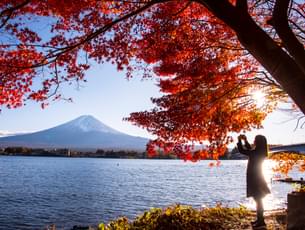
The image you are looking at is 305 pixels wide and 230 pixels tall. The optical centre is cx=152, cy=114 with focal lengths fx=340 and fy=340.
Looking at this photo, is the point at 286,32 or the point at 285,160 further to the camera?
the point at 285,160

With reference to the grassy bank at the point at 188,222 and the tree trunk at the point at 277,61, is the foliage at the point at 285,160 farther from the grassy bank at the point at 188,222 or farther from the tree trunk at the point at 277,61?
the tree trunk at the point at 277,61

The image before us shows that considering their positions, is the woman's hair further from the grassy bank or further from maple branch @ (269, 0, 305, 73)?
maple branch @ (269, 0, 305, 73)

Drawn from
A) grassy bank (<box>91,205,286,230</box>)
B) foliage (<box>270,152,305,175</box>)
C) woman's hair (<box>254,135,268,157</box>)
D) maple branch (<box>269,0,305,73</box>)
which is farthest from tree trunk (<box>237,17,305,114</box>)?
foliage (<box>270,152,305,175</box>)

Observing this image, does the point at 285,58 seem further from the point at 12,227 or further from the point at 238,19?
the point at 12,227

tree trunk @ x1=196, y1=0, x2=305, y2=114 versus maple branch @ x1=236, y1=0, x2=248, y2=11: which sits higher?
maple branch @ x1=236, y1=0, x2=248, y2=11

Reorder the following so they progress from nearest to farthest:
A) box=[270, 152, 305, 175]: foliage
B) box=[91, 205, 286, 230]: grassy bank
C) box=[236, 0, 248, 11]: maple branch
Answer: box=[236, 0, 248, 11]: maple branch, box=[91, 205, 286, 230]: grassy bank, box=[270, 152, 305, 175]: foliage

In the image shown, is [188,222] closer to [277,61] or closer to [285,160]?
[285,160]

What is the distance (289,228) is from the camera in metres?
7.10

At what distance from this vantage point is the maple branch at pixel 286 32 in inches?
172

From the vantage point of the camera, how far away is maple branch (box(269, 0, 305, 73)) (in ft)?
14.3

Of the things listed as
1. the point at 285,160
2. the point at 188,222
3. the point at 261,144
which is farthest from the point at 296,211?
the point at 285,160

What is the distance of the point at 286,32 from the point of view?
4488mm

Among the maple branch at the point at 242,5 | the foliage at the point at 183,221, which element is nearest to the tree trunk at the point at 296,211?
the foliage at the point at 183,221

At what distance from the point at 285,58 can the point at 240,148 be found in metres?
3.27
